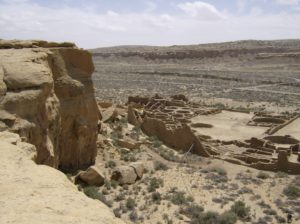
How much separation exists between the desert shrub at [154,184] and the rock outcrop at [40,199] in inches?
324

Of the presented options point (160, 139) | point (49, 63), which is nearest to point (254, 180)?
point (160, 139)

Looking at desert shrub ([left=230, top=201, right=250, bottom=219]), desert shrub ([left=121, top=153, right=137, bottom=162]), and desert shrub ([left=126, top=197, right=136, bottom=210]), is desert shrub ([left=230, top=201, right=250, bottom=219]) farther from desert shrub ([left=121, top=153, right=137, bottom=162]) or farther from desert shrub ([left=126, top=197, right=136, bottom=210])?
desert shrub ([left=121, top=153, right=137, bottom=162])

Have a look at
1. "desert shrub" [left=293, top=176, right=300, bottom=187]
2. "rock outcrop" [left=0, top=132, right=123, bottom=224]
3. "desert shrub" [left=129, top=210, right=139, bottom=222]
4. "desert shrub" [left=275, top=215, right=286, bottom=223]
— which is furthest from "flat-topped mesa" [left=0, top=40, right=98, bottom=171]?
"desert shrub" [left=293, top=176, right=300, bottom=187]

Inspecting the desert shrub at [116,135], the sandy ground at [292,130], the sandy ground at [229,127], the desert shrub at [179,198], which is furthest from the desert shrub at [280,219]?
the sandy ground at [292,130]

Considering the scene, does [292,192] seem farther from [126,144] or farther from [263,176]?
[126,144]

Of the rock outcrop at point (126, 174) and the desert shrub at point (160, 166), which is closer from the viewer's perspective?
the rock outcrop at point (126, 174)

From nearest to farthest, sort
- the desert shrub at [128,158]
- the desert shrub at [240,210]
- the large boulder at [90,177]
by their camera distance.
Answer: the desert shrub at [240,210], the large boulder at [90,177], the desert shrub at [128,158]

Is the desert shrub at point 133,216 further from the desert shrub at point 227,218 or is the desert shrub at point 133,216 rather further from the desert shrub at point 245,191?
the desert shrub at point 245,191

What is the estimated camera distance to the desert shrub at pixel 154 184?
15846 mm

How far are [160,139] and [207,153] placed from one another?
12.4 feet

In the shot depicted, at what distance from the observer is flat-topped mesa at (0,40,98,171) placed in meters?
12.0

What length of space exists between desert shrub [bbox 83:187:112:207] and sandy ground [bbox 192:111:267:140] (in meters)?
15.0

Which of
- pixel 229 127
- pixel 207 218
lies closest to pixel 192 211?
pixel 207 218

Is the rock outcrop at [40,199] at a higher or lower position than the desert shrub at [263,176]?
higher
